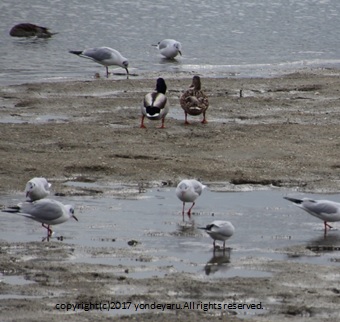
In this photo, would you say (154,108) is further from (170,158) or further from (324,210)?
(324,210)

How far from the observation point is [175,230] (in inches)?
456

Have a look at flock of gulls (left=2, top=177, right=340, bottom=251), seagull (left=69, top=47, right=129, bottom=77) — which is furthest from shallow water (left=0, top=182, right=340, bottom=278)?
seagull (left=69, top=47, right=129, bottom=77)

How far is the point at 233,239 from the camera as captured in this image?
1132cm

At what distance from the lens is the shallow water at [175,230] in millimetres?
10359

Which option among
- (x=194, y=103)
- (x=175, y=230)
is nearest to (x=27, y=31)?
(x=194, y=103)

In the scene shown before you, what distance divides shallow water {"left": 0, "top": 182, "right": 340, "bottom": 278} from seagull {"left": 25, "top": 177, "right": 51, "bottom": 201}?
31 centimetres

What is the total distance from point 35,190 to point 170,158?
300 cm

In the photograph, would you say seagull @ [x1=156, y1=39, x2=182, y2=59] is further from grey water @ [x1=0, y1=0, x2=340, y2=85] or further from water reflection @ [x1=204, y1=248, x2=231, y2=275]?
water reflection @ [x1=204, y1=248, x2=231, y2=275]

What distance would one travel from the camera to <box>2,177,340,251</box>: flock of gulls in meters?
10.9

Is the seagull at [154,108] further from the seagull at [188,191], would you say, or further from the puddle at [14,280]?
the puddle at [14,280]

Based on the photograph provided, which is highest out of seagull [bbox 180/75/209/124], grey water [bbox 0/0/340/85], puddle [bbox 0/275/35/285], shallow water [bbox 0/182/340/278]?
puddle [bbox 0/275/35/285]

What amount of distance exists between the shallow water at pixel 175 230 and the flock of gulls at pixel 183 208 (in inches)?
6.1

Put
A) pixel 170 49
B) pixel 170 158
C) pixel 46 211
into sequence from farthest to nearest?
pixel 170 49 → pixel 170 158 → pixel 46 211

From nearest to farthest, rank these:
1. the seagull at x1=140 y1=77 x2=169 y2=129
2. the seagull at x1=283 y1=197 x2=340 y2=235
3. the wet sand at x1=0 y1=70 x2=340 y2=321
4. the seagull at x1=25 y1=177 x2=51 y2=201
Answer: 1. the wet sand at x1=0 y1=70 x2=340 y2=321
2. the seagull at x1=283 y1=197 x2=340 y2=235
3. the seagull at x1=25 y1=177 x2=51 y2=201
4. the seagull at x1=140 y1=77 x2=169 y2=129
